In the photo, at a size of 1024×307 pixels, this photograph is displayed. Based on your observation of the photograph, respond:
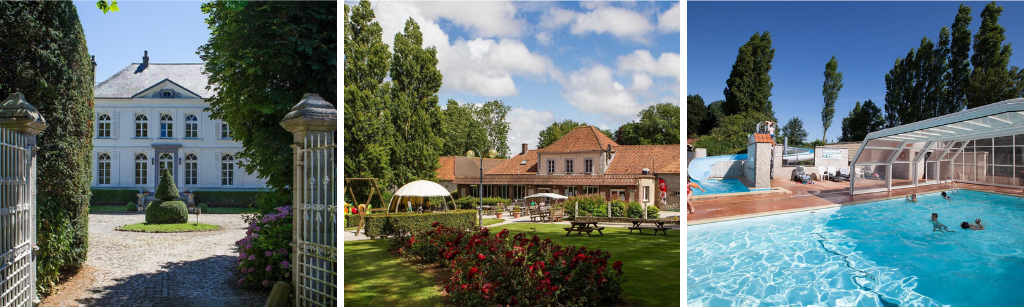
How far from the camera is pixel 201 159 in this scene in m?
23.0

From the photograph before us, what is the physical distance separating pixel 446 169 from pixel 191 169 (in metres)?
23.4

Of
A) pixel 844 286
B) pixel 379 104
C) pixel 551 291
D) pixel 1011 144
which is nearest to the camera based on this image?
pixel 551 291

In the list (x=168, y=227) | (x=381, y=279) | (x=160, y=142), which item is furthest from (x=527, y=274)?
(x=160, y=142)

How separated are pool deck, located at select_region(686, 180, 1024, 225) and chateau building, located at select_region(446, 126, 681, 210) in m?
2.77

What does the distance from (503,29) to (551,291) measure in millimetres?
2165

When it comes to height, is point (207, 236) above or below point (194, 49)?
below

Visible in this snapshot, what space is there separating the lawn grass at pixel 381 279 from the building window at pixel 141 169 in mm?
23181

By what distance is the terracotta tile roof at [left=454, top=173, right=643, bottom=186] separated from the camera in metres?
3.95

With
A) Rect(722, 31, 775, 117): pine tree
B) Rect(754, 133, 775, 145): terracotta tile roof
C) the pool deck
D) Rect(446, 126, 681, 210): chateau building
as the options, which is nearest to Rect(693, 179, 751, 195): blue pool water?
the pool deck

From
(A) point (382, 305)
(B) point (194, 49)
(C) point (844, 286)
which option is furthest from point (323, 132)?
(C) point (844, 286)

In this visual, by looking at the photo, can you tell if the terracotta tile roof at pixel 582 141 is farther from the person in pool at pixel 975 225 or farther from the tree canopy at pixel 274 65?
the person in pool at pixel 975 225

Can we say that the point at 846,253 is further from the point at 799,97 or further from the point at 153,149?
the point at 153,149

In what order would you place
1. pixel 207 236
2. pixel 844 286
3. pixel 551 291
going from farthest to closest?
pixel 207 236
pixel 844 286
pixel 551 291

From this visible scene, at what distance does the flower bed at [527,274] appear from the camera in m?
3.95
